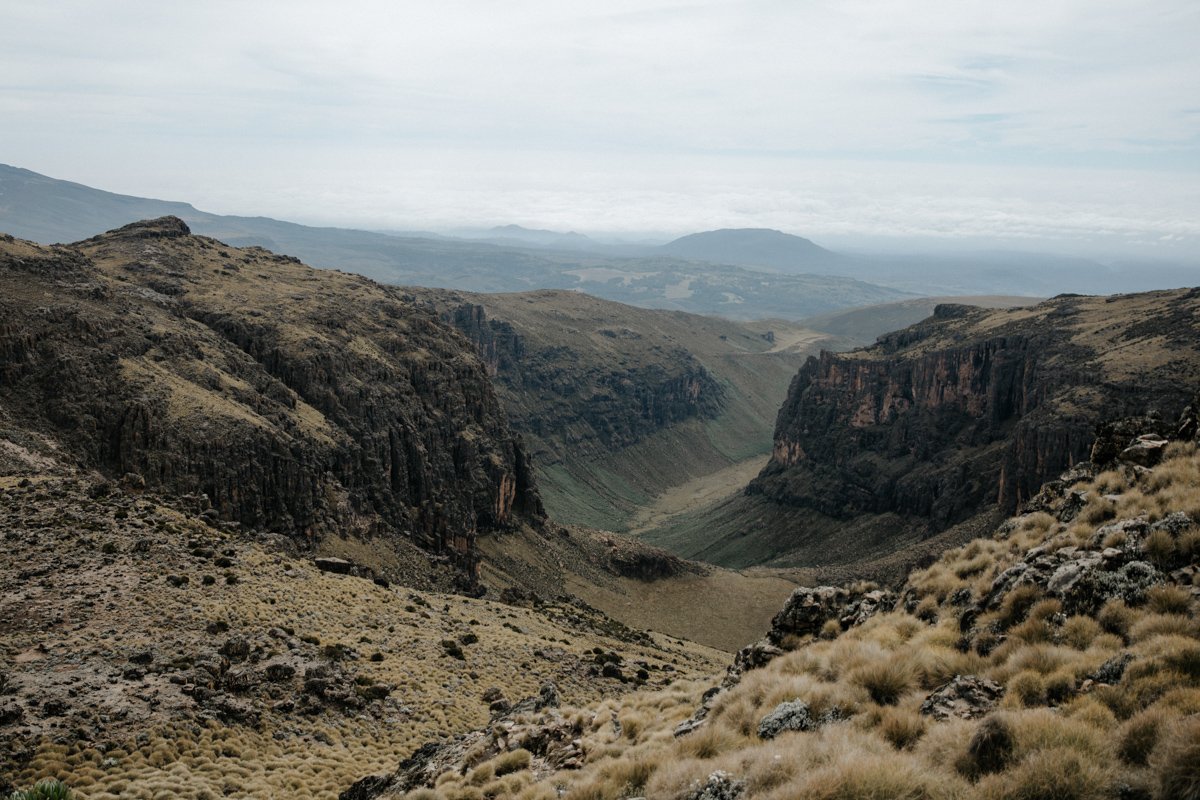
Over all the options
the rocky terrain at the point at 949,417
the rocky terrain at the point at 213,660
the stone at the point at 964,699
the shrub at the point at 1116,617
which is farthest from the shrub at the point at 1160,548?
the rocky terrain at the point at 949,417

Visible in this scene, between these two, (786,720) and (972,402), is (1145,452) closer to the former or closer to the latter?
(786,720)

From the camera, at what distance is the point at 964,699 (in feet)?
44.5

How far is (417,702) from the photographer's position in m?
31.6

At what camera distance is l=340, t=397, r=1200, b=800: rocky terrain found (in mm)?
10711

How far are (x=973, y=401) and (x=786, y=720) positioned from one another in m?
144

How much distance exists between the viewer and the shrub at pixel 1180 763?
29.8 feet

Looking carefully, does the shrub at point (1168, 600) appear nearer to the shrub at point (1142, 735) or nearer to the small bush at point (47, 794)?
the shrub at point (1142, 735)

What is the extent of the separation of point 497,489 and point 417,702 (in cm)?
6862

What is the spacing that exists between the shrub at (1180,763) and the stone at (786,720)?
5695 mm

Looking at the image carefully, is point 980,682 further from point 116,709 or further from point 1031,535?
point 116,709

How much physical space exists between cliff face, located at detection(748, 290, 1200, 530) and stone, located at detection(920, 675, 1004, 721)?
9937 centimetres

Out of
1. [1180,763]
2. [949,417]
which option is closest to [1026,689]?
[1180,763]


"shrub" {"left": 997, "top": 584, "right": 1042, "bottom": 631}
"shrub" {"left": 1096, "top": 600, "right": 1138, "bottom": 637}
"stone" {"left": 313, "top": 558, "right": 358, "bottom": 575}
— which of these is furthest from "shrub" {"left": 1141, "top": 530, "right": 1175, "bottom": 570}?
"stone" {"left": 313, "top": 558, "right": 358, "bottom": 575}

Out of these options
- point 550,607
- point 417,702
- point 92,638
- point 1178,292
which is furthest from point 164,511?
point 1178,292
